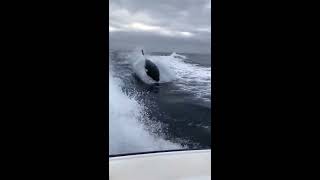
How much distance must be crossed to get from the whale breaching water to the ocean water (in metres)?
0.10

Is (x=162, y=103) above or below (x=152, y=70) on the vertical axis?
below

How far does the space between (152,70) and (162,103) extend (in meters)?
1.04

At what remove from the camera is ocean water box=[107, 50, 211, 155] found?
8.52 metres

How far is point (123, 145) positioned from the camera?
7.88m

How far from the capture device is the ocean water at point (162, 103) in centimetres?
852

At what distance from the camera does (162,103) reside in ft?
29.7

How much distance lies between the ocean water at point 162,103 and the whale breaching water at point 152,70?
10 centimetres

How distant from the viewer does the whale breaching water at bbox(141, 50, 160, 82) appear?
28.1ft

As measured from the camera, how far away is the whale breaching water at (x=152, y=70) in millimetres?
8559
